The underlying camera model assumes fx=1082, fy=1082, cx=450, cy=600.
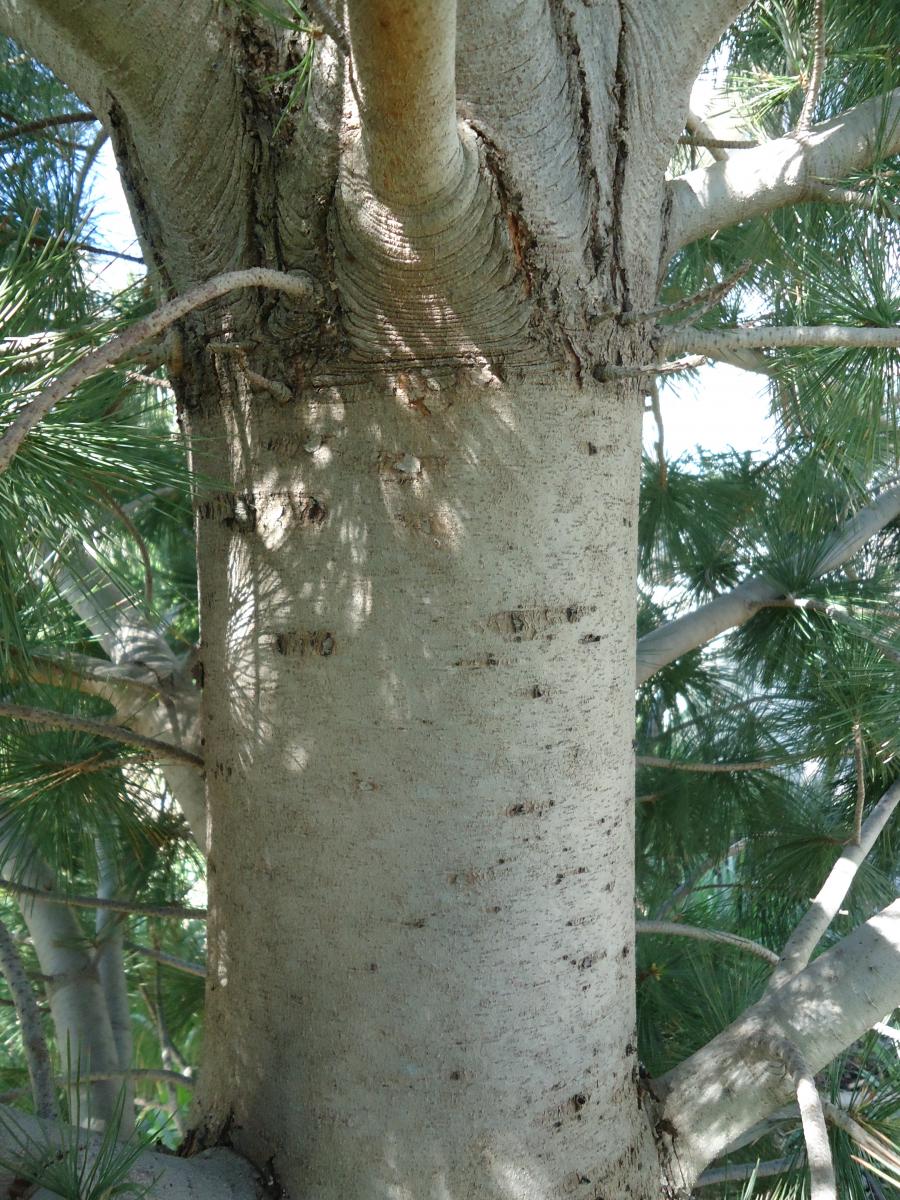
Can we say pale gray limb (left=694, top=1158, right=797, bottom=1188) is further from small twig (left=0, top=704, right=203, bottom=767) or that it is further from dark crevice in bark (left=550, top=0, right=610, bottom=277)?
dark crevice in bark (left=550, top=0, right=610, bottom=277)

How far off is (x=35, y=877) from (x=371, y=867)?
120cm

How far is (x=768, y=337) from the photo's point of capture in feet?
2.46

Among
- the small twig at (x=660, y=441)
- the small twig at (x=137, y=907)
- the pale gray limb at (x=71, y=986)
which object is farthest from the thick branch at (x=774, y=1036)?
the pale gray limb at (x=71, y=986)

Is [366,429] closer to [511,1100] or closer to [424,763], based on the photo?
[424,763]

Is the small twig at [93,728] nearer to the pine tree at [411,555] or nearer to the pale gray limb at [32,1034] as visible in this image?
the pine tree at [411,555]

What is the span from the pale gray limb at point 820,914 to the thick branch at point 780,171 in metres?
0.56

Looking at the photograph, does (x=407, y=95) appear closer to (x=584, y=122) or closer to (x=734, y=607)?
(x=584, y=122)

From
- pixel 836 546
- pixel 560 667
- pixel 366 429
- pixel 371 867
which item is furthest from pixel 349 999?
pixel 836 546

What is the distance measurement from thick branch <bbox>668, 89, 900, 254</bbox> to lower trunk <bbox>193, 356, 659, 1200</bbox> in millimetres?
233

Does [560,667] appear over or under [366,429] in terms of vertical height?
under

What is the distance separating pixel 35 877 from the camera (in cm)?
169

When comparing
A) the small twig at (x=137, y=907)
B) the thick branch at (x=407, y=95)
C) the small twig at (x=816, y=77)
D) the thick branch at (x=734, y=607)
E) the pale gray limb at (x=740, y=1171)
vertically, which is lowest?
the pale gray limb at (x=740, y=1171)

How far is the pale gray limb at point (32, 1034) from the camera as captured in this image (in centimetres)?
92

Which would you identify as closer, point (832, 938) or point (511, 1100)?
point (511, 1100)
